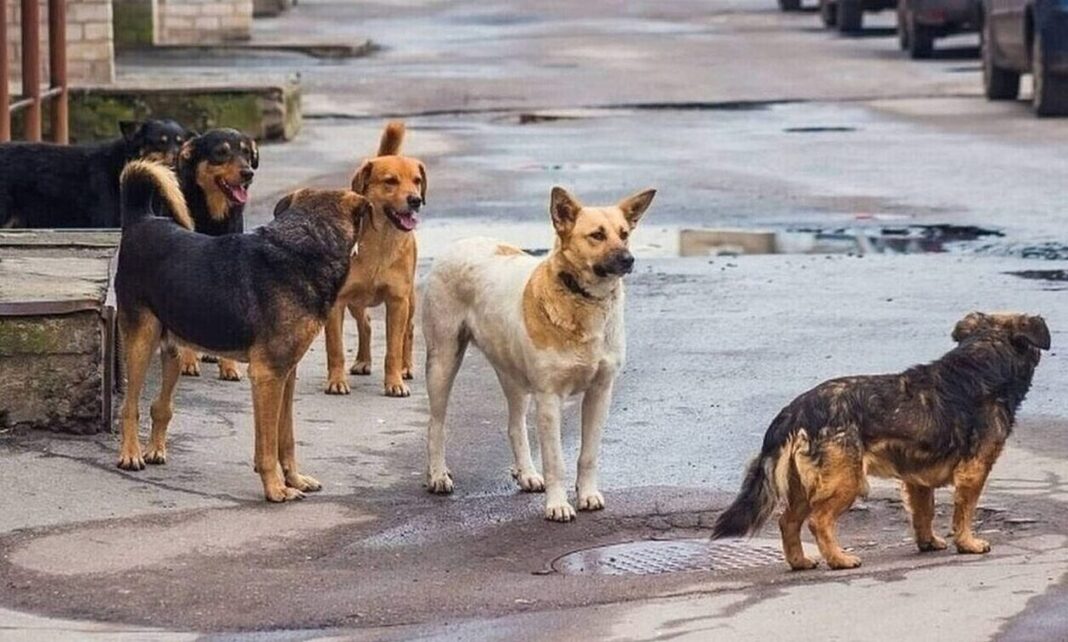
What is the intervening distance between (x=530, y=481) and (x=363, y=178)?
216 centimetres

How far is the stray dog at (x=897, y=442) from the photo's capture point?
23.8 ft

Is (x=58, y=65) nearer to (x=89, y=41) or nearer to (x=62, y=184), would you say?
(x=89, y=41)

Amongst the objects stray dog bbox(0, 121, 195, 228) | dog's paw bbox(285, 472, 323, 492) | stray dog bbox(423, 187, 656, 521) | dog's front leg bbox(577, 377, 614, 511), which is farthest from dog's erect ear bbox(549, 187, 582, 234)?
stray dog bbox(0, 121, 195, 228)

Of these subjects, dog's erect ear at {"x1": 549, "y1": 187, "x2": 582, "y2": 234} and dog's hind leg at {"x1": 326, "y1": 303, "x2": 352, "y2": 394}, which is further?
dog's hind leg at {"x1": 326, "y1": 303, "x2": 352, "y2": 394}

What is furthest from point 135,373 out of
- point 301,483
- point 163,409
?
point 301,483

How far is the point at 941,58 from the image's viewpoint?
3206 centimetres

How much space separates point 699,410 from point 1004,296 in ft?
10.2

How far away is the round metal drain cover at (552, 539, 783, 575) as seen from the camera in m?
7.57

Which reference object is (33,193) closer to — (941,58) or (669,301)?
(669,301)

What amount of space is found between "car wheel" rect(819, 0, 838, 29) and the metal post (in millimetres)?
22020

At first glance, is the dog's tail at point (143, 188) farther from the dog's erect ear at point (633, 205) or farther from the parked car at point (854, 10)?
the parked car at point (854, 10)

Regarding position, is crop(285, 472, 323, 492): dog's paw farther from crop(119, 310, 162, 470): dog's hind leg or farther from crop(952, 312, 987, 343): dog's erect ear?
crop(952, 312, 987, 343): dog's erect ear

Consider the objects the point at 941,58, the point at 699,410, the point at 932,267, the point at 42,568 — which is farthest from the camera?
the point at 941,58

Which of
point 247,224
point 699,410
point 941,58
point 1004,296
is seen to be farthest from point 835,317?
point 941,58
